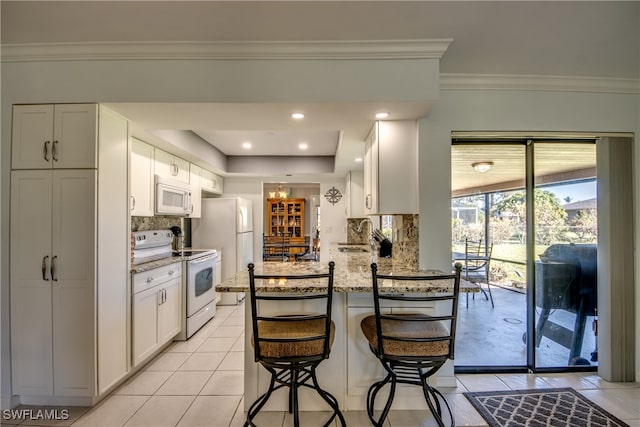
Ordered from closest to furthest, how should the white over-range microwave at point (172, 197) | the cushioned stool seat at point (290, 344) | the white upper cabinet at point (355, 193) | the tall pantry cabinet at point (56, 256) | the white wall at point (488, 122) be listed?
the cushioned stool seat at point (290, 344) < the tall pantry cabinet at point (56, 256) < the white wall at point (488, 122) < the white over-range microwave at point (172, 197) < the white upper cabinet at point (355, 193)

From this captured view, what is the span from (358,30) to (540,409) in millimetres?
2811

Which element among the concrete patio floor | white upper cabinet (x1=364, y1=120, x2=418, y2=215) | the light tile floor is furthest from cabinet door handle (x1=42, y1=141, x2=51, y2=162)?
the concrete patio floor

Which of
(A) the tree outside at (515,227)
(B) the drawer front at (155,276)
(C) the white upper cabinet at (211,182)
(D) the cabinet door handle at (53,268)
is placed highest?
(C) the white upper cabinet at (211,182)

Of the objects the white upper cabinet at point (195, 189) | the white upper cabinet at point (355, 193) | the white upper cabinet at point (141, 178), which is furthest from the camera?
the white upper cabinet at point (355, 193)

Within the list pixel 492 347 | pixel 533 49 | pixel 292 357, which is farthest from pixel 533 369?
pixel 533 49

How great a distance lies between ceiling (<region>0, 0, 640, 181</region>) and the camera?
1.55 meters

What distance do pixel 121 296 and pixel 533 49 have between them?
11.3ft

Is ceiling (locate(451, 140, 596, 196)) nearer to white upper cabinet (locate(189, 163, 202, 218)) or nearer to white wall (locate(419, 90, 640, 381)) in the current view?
white wall (locate(419, 90, 640, 381))

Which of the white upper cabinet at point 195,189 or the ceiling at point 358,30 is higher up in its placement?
the ceiling at point 358,30

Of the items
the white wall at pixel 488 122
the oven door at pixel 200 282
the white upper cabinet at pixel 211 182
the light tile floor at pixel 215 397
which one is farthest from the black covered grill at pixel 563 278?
the white upper cabinet at pixel 211 182

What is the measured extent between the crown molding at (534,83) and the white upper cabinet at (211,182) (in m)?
3.46

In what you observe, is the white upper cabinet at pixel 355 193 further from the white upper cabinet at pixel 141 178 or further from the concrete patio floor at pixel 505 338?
the white upper cabinet at pixel 141 178

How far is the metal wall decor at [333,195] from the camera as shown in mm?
5188

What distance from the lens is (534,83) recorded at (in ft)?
7.21
